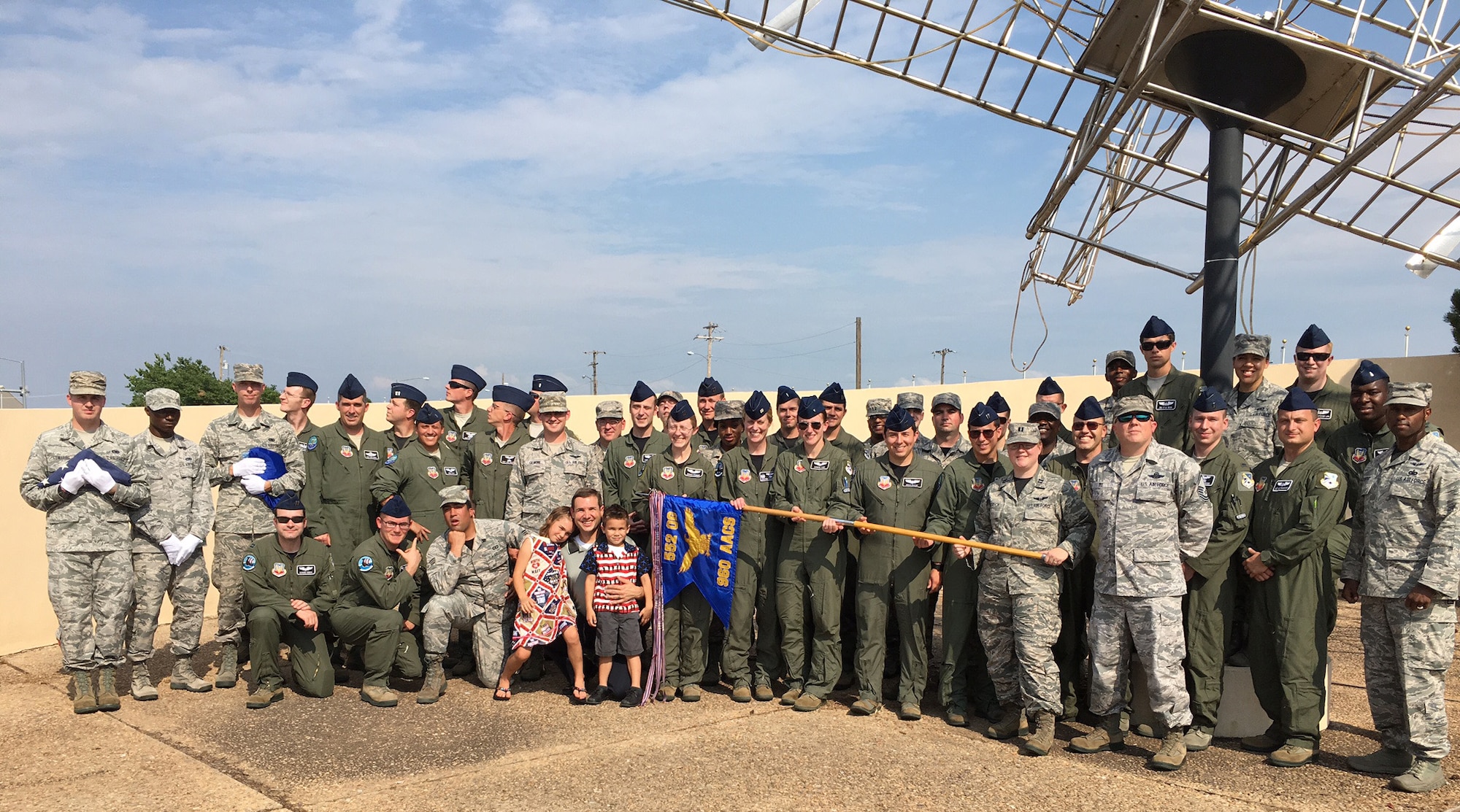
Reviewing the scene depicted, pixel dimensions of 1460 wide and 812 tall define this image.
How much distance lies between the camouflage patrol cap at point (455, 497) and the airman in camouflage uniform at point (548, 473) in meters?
0.47

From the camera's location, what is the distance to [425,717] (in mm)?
5797

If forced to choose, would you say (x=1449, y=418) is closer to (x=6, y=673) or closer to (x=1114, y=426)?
(x=1114, y=426)

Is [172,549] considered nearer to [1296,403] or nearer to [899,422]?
[899,422]

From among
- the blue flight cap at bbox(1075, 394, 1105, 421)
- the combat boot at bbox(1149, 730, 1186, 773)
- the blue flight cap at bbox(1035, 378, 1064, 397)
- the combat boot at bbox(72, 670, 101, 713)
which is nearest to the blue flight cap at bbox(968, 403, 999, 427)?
the blue flight cap at bbox(1075, 394, 1105, 421)

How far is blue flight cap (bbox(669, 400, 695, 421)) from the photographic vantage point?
6512 mm

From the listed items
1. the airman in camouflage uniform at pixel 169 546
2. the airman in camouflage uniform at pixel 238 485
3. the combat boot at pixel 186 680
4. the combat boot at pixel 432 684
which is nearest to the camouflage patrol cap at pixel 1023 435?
the combat boot at pixel 432 684

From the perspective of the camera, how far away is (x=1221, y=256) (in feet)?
21.1

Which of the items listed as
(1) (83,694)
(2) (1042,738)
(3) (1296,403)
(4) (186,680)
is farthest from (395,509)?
(3) (1296,403)

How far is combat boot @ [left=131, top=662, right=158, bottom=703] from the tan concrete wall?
276 centimetres

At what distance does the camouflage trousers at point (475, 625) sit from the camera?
6.33m

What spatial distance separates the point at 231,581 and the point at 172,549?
51 centimetres

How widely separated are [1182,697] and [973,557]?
4.29ft

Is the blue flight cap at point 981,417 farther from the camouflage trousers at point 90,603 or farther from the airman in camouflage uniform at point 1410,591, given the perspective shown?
the camouflage trousers at point 90,603

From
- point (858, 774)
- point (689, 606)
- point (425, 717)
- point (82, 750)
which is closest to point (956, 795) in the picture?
point (858, 774)
